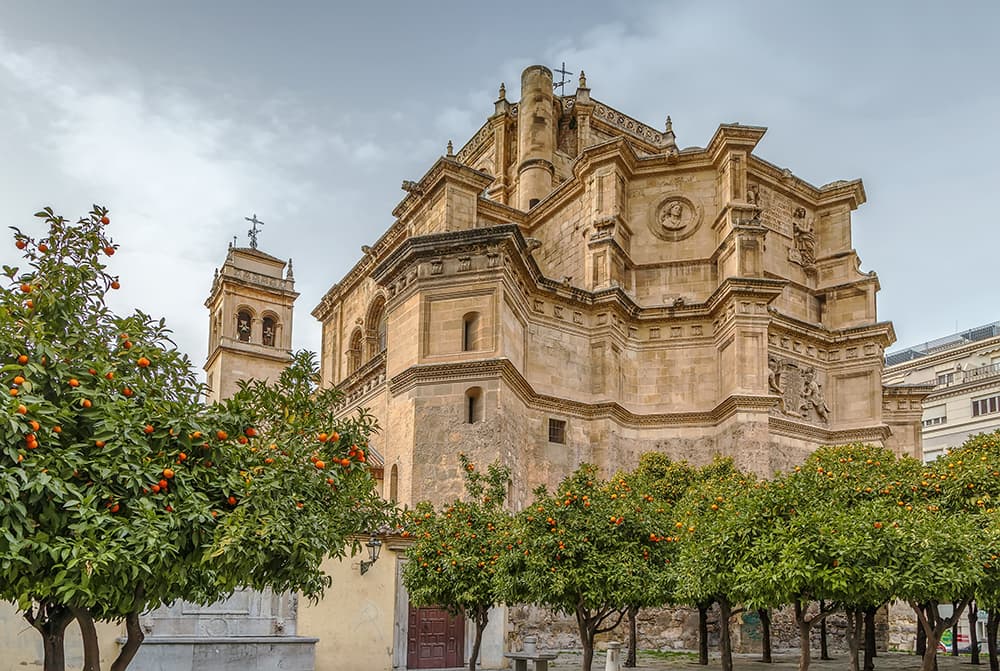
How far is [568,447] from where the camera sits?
87.4 feet

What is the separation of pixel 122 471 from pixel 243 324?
4122 cm

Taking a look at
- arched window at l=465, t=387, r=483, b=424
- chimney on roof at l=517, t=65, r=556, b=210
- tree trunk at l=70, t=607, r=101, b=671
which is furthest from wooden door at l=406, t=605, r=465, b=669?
chimney on roof at l=517, t=65, r=556, b=210

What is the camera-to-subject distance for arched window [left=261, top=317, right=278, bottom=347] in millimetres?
47906

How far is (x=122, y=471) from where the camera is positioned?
24.5 ft

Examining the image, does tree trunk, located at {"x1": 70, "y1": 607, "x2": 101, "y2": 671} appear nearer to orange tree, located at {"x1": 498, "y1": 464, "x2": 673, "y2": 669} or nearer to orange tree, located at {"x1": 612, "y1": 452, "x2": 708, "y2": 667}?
orange tree, located at {"x1": 498, "y1": 464, "x2": 673, "y2": 669}

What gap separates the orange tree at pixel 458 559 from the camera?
56.4 ft

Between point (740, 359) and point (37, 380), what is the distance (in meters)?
23.1

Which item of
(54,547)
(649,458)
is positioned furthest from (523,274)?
(54,547)

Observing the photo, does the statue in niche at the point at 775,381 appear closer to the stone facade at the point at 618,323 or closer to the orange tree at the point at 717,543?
the stone facade at the point at 618,323

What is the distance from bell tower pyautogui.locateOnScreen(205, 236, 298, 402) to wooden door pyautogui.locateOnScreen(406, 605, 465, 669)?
27.4m

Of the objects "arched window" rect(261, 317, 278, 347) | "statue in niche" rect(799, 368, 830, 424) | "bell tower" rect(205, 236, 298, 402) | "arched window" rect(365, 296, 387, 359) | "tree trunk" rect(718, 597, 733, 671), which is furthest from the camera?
"arched window" rect(261, 317, 278, 347)

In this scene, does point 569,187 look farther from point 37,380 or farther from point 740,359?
point 37,380

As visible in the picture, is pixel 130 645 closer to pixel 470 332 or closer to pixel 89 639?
pixel 89 639

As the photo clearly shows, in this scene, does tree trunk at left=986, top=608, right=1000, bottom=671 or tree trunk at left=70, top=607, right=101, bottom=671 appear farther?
tree trunk at left=986, top=608, right=1000, bottom=671
